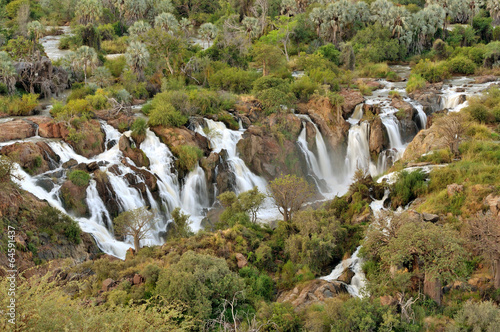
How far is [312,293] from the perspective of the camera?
1677cm

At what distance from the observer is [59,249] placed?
21.7 m

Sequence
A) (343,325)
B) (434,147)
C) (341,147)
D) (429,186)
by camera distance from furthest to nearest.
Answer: (341,147)
(434,147)
(429,186)
(343,325)

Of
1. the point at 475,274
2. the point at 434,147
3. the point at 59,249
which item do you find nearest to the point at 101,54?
the point at 59,249

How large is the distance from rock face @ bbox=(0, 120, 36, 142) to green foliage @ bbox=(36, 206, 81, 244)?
760 cm

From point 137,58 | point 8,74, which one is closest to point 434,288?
point 137,58

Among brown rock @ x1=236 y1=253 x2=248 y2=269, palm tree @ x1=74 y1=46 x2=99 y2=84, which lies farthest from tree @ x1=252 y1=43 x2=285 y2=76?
brown rock @ x1=236 y1=253 x2=248 y2=269

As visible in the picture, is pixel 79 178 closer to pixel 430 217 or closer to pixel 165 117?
pixel 165 117

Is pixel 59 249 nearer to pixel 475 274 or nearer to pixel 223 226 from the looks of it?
pixel 223 226

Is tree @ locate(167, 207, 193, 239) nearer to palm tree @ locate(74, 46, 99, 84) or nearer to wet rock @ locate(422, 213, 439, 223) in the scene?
wet rock @ locate(422, 213, 439, 223)

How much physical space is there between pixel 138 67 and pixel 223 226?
22964mm

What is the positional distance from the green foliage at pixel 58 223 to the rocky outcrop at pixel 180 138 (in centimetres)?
929

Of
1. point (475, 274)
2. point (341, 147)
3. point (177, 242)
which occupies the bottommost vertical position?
point (341, 147)

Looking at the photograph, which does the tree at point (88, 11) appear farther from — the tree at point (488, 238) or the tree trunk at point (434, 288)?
the tree trunk at point (434, 288)

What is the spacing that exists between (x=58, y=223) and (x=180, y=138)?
10602mm
